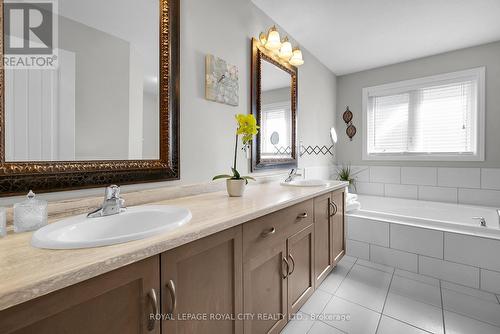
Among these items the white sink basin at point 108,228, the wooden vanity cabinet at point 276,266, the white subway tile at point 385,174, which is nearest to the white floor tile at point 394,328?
the wooden vanity cabinet at point 276,266

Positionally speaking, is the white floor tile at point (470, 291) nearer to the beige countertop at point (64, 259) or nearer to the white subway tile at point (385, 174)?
the white subway tile at point (385, 174)

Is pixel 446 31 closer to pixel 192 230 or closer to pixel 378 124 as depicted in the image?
pixel 378 124

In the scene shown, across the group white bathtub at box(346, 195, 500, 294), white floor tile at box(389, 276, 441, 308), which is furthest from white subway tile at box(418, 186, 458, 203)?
white floor tile at box(389, 276, 441, 308)

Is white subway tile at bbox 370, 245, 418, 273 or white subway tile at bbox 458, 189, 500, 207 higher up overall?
white subway tile at bbox 458, 189, 500, 207

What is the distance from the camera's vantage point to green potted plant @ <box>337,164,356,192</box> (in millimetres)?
3368

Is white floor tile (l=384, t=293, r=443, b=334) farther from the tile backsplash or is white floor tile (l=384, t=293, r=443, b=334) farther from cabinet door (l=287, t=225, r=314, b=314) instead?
the tile backsplash

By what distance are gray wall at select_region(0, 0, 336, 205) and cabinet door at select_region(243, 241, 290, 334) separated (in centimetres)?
63

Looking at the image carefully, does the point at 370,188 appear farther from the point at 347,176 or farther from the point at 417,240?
the point at 417,240

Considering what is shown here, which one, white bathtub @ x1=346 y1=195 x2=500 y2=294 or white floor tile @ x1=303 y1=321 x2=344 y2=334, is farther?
white bathtub @ x1=346 y1=195 x2=500 y2=294

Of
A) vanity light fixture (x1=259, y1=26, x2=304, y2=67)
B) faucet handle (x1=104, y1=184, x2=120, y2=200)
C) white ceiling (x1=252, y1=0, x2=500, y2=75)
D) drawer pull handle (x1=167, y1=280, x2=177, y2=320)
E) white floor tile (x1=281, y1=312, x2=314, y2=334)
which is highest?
white ceiling (x1=252, y1=0, x2=500, y2=75)

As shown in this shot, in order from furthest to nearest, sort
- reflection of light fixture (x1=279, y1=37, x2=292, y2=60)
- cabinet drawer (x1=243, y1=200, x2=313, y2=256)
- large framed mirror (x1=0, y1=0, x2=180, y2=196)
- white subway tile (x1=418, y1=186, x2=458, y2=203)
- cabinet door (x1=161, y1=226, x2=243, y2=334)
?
white subway tile (x1=418, y1=186, x2=458, y2=203) → reflection of light fixture (x1=279, y1=37, x2=292, y2=60) → cabinet drawer (x1=243, y1=200, x2=313, y2=256) → large framed mirror (x1=0, y1=0, x2=180, y2=196) → cabinet door (x1=161, y1=226, x2=243, y2=334)

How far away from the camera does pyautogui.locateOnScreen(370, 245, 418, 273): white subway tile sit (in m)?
2.08

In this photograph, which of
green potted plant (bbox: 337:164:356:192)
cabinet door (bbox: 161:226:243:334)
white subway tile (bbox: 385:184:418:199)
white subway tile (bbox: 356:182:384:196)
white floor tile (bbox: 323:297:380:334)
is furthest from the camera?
green potted plant (bbox: 337:164:356:192)
